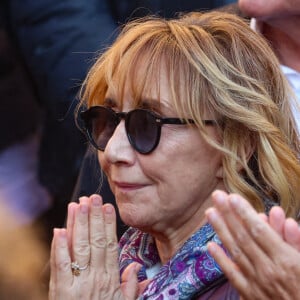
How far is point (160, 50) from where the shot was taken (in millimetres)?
2412

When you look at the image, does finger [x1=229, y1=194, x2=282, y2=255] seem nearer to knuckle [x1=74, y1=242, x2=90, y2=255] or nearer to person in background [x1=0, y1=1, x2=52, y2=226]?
knuckle [x1=74, y1=242, x2=90, y2=255]

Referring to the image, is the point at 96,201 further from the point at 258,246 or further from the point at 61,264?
the point at 258,246

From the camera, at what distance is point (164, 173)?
2.36 m

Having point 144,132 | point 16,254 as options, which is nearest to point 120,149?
point 144,132

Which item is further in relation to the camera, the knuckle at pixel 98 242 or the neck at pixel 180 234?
the neck at pixel 180 234

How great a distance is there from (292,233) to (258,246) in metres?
0.07

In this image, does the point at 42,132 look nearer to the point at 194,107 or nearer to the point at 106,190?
the point at 106,190

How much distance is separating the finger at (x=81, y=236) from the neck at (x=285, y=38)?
81cm

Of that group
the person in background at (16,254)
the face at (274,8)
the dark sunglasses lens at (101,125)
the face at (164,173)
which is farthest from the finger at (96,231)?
the person in background at (16,254)

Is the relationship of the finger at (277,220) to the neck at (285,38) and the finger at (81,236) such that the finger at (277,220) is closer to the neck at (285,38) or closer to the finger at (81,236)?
the finger at (81,236)

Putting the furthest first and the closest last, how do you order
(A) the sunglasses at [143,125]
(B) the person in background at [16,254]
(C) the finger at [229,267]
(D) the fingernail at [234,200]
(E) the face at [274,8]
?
(B) the person in background at [16,254]
(E) the face at [274,8]
(A) the sunglasses at [143,125]
(C) the finger at [229,267]
(D) the fingernail at [234,200]

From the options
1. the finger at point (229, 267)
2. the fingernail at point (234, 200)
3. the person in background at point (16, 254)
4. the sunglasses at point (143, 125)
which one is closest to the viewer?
the fingernail at point (234, 200)

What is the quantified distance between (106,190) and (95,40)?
0.78 m

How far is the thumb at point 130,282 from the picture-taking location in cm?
241
